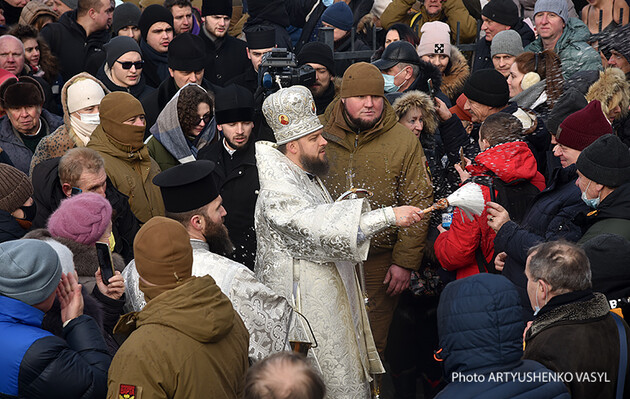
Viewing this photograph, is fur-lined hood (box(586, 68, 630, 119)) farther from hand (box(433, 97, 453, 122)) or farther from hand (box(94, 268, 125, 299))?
hand (box(94, 268, 125, 299))

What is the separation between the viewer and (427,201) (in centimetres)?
562

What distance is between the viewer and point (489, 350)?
9.51 feet

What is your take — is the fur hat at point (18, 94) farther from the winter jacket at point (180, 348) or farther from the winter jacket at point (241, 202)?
the winter jacket at point (180, 348)

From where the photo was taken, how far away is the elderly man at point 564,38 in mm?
7805

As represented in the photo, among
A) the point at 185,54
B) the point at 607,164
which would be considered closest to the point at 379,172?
the point at 607,164

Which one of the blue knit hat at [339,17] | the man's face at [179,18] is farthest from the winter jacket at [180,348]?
the man's face at [179,18]

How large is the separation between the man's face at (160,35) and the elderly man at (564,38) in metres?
4.01

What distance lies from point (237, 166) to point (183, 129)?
109cm

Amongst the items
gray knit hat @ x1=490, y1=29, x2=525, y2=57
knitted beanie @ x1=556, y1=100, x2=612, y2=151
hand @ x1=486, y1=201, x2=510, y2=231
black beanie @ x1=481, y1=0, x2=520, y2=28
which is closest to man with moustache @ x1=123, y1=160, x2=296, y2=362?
hand @ x1=486, y1=201, x2=510, y2=231

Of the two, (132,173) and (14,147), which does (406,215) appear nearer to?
(132,173)

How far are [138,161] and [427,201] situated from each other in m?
2.29

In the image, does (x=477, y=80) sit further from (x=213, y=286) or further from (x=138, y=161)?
(x=213, y=286)

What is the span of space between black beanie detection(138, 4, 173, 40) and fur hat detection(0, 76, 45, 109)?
2116 millimetres

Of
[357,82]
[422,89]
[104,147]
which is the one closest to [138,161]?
[104,147]
